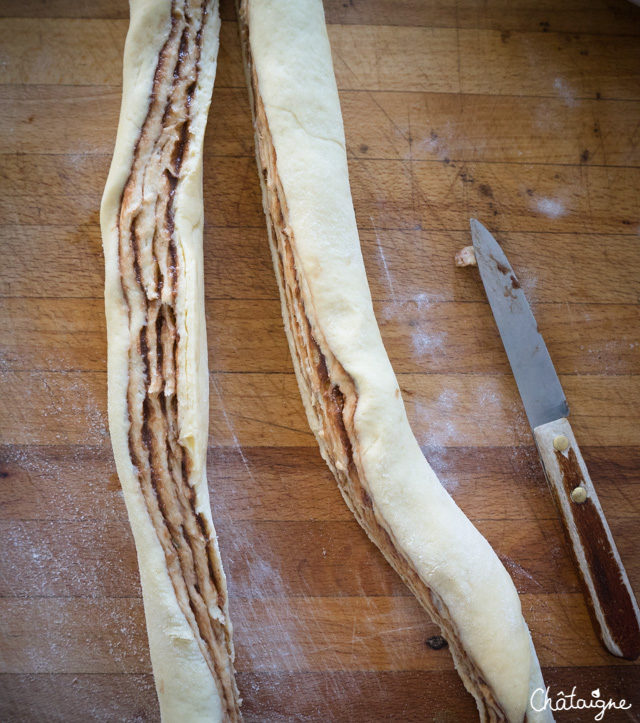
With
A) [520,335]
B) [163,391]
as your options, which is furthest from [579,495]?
[163,391]

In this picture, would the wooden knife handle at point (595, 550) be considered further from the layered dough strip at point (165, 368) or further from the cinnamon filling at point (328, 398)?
the layered dough strip at point (165, 368)

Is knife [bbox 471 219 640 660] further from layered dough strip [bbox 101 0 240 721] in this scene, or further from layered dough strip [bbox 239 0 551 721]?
layered dough strip [bbox 101 0 240 721]

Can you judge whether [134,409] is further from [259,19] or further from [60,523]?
[259,19]

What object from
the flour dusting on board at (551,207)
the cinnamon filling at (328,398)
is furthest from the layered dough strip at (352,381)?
the flour dusting on board at (551,207)

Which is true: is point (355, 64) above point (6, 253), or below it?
above

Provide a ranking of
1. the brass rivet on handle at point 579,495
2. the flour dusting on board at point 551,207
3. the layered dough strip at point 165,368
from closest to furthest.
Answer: the layered dough strip at point 165,368, the brass rivet on handle at point 579,495, the flour dusting on board at point 551,207

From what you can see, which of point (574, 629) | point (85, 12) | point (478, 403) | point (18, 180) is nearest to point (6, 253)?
point (18, 180)
